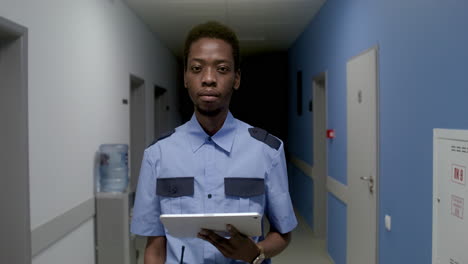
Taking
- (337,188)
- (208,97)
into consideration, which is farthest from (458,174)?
(337,188)

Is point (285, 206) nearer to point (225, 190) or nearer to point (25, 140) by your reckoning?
point (225, 190)

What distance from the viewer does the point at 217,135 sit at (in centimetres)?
123

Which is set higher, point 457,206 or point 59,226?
point 457,206

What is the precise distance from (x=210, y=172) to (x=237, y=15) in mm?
4036

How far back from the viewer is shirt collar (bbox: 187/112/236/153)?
122 centimetres

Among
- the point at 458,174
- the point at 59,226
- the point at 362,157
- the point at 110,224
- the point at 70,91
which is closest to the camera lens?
the point at 458,174

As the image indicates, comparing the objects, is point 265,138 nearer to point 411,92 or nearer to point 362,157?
point 411,92

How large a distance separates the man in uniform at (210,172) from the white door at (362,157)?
5.68ft

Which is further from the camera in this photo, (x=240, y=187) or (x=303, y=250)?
(x=303, y=250)

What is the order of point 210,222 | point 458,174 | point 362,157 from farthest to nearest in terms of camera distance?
point 362,157 < point 458,174 < point 210,222

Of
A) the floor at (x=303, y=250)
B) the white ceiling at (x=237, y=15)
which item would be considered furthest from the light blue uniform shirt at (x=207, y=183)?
the white ceiling at (x=237, y=15)

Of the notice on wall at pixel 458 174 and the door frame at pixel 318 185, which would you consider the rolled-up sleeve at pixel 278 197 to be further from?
the door frame at pixel 318 185

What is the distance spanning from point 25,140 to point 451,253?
2.11 meters

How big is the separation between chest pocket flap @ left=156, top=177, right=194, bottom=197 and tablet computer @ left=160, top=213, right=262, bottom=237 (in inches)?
5.4
